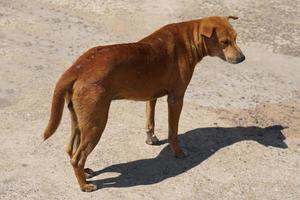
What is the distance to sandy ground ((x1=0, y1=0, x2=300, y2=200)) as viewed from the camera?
364 inches

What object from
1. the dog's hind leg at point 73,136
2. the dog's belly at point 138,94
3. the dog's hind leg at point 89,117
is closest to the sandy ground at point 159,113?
the dog's hind leg at point 73,136

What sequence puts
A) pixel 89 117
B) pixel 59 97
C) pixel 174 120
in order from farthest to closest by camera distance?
1. pixel 174 120
2. pixel 89 117
3. pixel 59 97

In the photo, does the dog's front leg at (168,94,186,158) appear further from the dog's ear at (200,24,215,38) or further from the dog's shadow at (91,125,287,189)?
the dog's ear at (200,24,215,38)

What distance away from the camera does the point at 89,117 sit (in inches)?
327

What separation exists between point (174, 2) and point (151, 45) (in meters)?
7.11

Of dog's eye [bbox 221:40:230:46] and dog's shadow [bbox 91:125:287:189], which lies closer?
dog's shadow [bbox 91:125:287:189]

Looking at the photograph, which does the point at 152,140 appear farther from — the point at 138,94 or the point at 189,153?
the point at 138,94

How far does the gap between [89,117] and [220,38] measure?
2.67m

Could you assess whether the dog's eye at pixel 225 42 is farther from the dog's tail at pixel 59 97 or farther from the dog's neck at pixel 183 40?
the dog's tail at pixel 59 97

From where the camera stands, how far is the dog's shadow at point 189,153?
9.34 m

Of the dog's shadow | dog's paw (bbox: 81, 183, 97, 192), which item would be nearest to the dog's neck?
the dog's shadow

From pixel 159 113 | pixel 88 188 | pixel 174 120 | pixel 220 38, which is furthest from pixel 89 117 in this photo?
pixel 159 113

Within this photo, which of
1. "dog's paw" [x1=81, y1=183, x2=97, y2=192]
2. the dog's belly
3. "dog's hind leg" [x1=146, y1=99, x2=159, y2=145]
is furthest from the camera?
"dog's hind leg" [x1=146, y1=99, x2=159, y2=145]

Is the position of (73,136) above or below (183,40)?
below
